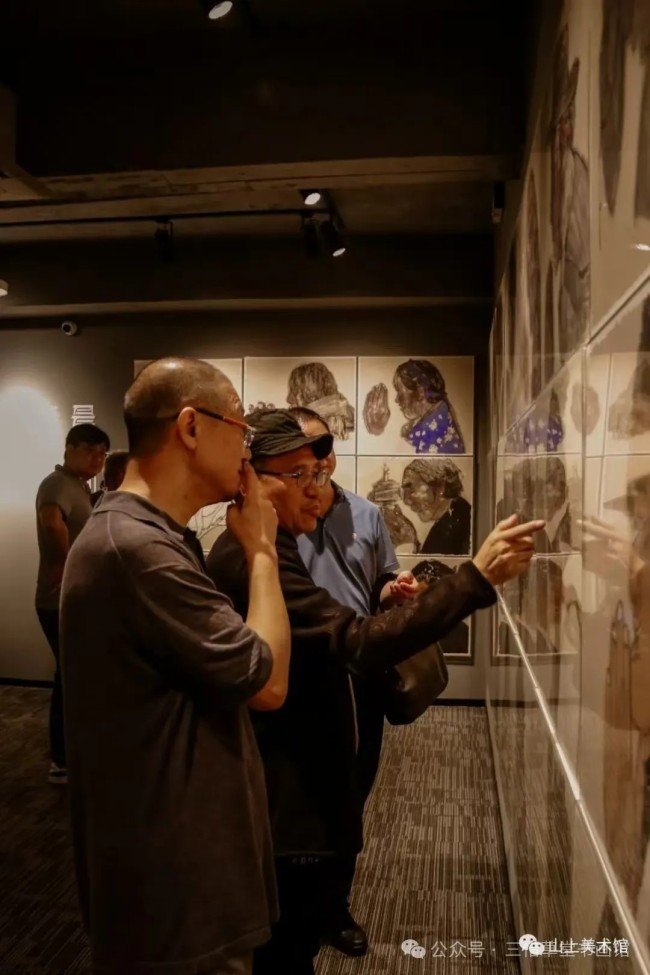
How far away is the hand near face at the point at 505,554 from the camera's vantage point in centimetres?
142

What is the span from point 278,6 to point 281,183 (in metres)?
Answer: 0.66

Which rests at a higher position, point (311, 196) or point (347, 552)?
point (311, 196)

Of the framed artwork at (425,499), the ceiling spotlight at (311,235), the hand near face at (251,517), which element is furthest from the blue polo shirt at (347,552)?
the framed artwork at (425,499)

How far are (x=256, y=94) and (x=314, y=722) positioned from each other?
2.33 metres

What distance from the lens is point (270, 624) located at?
4.24 feet

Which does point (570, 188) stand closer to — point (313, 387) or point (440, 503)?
point (440, 503)

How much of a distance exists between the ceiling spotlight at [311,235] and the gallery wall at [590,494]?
8.07 ft

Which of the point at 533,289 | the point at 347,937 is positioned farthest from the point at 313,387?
the point at 347,937

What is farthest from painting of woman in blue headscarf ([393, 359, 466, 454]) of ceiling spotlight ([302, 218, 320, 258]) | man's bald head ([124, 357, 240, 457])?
man's bald head ([124, 357, 240, 457])

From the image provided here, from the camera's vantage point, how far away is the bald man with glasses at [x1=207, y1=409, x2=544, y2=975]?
1500 mm

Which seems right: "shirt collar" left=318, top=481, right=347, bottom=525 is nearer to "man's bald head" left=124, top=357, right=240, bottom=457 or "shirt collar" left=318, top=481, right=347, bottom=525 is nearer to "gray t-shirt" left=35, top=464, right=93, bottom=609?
"man's bald head" left=124, top=357, right=240, bottom=457

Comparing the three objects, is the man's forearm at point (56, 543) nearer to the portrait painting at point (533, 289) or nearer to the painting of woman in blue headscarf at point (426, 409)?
the painting of woman in blue headscarf at point (426, 409)

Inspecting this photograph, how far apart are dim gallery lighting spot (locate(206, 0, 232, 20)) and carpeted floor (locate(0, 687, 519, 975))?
2978 mm

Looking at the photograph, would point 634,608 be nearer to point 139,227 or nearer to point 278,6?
point 278,6
